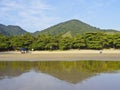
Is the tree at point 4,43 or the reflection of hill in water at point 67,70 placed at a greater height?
the tree at point 4,43

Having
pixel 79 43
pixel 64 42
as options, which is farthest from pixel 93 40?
pixel 64 42

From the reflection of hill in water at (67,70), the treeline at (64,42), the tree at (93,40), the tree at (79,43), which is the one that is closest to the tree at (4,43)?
the treeline at (64,42)

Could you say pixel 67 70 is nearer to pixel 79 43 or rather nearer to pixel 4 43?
pixel 79 43

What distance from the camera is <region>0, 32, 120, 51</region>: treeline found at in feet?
195

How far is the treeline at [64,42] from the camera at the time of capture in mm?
59562

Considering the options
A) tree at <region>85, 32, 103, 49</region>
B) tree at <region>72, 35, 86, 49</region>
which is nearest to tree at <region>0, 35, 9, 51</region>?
tree at <region>72, 35, 86, 49</region>

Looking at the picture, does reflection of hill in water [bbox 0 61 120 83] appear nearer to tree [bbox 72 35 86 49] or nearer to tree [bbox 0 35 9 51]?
tree [bbox 72 35 86 49]

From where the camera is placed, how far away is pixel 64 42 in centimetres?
5922

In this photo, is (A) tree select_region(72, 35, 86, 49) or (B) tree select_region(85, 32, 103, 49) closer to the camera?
(A) tree select_region(72, 35, 86, 49)

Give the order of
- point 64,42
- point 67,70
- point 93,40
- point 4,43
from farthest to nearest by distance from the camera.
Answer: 1. point 93,40
2. point 4,43
3. point 64,42
4. point 67,70

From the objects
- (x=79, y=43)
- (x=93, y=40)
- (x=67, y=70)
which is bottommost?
(x=67, y=70)

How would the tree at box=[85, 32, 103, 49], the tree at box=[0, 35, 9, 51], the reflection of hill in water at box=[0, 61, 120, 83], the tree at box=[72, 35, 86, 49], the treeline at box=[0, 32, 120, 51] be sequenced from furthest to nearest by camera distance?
1. the tree at box=[0, 35, 9, 51]
2. the treeline at box=[0, 32, 120, 51]
3. the tree at box=[85, 32, 103, 49]
4. the tree at box=[72, 35, 86, 49]
5. the reflection of hill in water at box=[0, 61, 120, 83]

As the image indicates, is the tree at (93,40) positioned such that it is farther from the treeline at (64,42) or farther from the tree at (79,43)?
the tree at (79,43)

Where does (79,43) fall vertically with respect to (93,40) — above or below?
below
